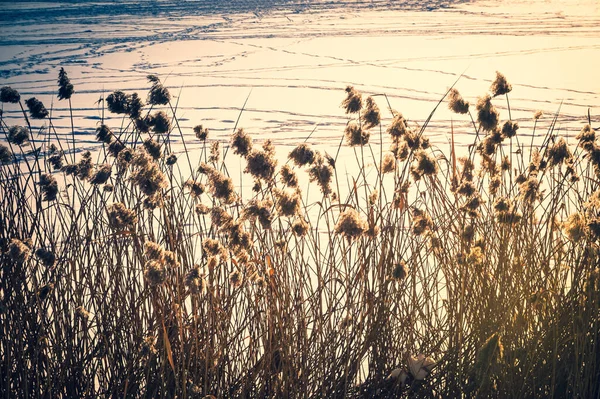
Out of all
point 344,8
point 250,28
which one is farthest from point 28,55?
point 344,8

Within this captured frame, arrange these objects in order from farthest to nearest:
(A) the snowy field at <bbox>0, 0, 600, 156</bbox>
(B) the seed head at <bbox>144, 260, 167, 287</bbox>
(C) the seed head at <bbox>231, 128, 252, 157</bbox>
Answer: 1. (A) the snowy field at <bbox>0, 0, 600, 156</bbox>
2. (C) the seed head at <bbox>231, 128, 252, 157</bbox>
3. (B) the seed head at <bbox>144, 260, 167, 287</bbox>

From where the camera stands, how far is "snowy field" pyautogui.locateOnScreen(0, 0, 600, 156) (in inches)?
176

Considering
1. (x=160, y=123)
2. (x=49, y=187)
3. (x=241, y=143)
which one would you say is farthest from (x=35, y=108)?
(x=241, y=143)

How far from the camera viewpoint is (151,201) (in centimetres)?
130

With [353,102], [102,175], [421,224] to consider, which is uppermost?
[353,102]

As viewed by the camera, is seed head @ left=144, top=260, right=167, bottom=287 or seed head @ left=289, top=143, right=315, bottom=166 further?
seed head @ left=289, top=143, right=315, bottom=166

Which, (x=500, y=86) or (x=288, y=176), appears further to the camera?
(x=500, y=86)

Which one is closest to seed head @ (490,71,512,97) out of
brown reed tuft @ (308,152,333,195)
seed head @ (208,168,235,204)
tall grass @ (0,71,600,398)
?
tall grass @ (0,71,600,398)

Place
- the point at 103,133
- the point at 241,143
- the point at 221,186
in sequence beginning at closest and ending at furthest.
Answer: the point at 221,186
the point at 241,143
the point at 103,133

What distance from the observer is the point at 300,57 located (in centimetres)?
575

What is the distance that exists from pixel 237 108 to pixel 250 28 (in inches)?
94.8

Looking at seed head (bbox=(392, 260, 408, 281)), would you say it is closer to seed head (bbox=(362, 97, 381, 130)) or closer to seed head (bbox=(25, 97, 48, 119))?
seed head (bbox=(362, 97, 381, 130))

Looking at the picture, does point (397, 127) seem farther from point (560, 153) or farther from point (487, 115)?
point (560, 153)

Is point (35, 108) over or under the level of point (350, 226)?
over
